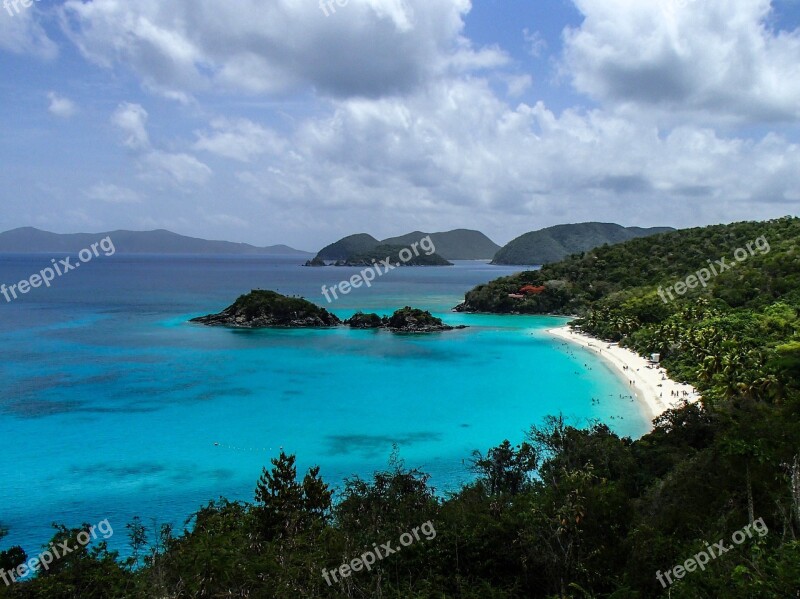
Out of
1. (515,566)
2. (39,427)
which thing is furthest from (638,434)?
Result: (39,427)

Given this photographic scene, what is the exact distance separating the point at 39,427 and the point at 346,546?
101 ft

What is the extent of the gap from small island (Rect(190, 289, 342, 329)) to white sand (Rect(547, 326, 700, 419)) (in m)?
36.4

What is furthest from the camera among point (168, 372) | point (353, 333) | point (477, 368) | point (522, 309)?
point (522, 309)

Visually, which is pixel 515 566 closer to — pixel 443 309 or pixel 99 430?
pixel 99 430

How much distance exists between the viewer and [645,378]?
143 feet

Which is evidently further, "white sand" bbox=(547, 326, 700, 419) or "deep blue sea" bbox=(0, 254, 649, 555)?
"white sand" bbox=(547, 326, 700, 419)

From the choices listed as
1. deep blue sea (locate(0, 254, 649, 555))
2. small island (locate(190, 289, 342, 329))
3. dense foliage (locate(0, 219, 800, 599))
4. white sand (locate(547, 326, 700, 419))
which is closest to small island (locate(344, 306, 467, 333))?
deep blue sea (locate(0, 254, 649, 555))

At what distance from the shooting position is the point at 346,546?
37.0ft

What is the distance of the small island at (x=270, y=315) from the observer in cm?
7719

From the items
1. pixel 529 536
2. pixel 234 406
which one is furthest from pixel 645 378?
pixel 529 536

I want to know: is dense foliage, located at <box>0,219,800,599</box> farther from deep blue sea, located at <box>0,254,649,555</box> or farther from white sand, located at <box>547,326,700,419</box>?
white sand, located at <box>547,326,700,419</box>

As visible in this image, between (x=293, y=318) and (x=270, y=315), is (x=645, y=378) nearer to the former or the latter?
(x=293, y=318)

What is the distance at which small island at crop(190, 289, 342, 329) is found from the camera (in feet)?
253

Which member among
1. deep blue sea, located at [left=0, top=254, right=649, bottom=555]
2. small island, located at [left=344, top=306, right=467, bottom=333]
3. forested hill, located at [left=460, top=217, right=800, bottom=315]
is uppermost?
forested hill, located at [left=460, top=217, right=800, bottom=315]
